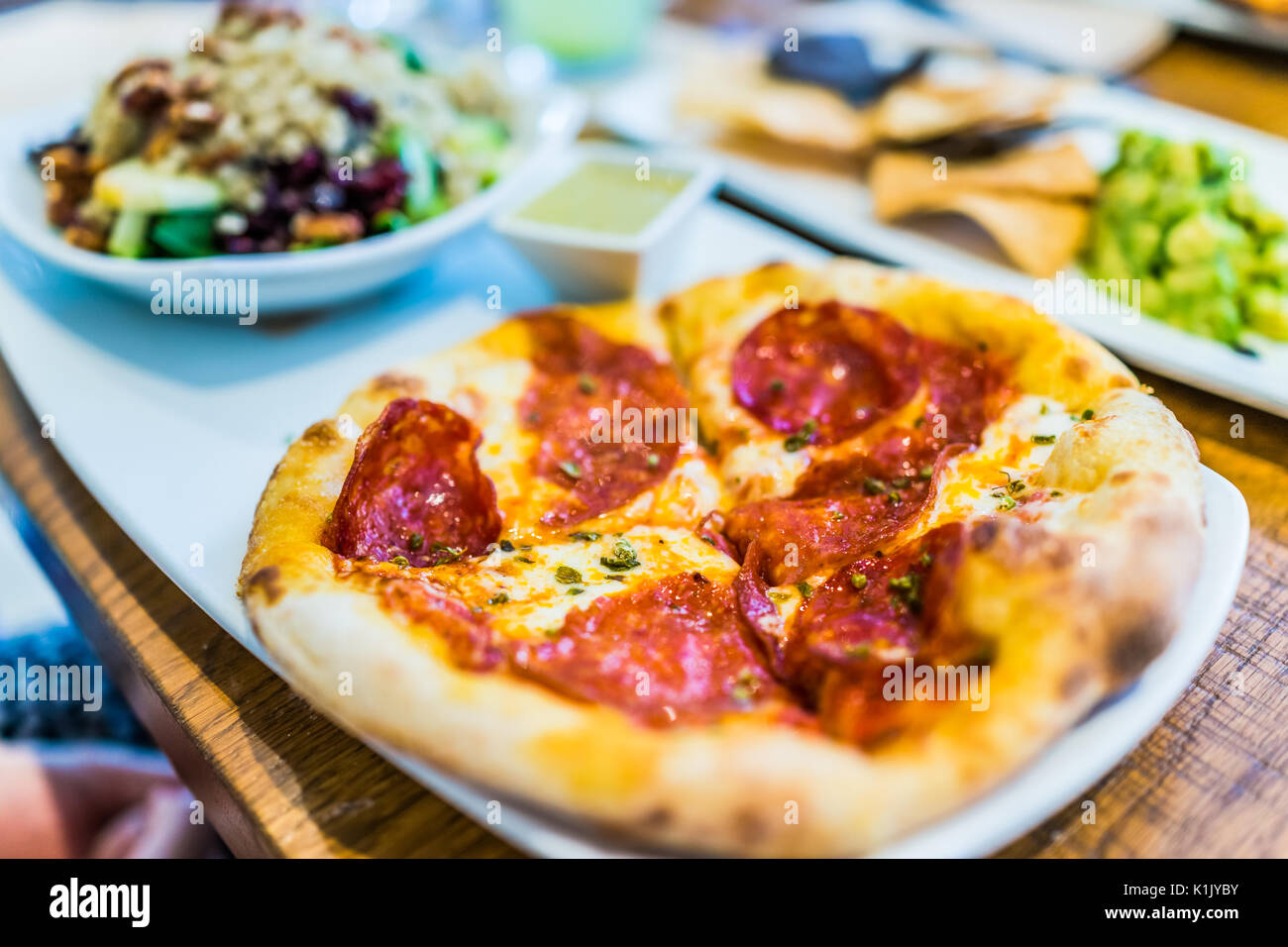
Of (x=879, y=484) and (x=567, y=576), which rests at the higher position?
(x=879, y=484)

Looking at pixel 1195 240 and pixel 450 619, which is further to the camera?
pixel 1195 240

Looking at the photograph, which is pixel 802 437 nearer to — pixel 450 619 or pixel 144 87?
pixel 450 619

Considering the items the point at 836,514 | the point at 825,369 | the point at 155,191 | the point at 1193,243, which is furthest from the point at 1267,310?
the point at 155,191

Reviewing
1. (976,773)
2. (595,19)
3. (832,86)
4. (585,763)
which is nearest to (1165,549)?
(976,773)

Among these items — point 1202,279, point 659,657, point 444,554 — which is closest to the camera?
point 659,657

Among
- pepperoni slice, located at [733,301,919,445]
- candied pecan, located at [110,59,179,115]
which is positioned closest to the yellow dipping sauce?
pepperoni slice, located at [733,301,919,445]

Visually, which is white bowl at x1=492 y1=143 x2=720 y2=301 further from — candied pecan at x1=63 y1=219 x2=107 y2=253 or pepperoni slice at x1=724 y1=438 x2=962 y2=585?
candied pecan at x1=63 y1=219 x2=107 y2=253

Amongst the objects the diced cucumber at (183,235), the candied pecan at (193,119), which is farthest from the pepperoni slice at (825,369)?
the candied pecan at (193,119)

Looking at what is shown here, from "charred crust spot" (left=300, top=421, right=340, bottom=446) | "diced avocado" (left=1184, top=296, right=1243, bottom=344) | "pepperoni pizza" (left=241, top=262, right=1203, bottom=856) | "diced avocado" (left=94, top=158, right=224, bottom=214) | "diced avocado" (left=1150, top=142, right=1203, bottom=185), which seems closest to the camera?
"pepperoni pizza" (left=241, top=262, right=1203, bottom=856)
